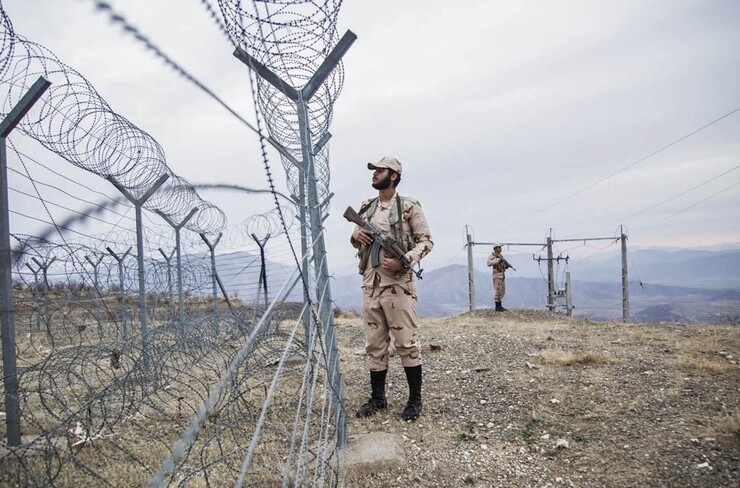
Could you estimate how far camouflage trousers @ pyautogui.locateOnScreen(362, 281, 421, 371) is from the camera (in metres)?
3.37

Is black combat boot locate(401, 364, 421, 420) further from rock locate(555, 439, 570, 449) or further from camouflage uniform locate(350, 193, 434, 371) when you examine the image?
rock locate(555, 439, 570, 449)

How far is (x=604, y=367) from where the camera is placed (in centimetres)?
475

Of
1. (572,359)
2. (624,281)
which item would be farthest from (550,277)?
(572,359)

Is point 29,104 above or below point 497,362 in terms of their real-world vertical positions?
above

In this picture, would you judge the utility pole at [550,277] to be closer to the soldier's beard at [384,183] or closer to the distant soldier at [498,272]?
the distant soldier at [498,272]

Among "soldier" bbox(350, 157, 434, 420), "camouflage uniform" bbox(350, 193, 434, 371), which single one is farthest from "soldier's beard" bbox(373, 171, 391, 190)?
"camouflage uniform" bbox(350, 193, 434, 371)

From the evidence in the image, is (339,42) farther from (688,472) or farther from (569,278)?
(569,278)

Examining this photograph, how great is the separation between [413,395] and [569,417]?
1.18 meters

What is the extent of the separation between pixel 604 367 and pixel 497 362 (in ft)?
3.62

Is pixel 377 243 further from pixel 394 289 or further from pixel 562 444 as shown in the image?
pixel 562 444

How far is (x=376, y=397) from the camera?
3.68 m

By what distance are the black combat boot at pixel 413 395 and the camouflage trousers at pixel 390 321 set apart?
73 millimetres

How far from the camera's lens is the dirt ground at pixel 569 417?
267 centimetres

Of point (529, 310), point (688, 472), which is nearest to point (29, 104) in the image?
point (688, 472)
